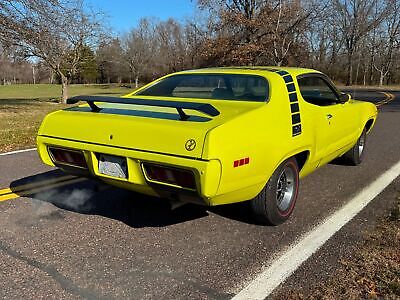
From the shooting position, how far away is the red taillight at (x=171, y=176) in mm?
2898

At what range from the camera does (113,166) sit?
330 centimetres

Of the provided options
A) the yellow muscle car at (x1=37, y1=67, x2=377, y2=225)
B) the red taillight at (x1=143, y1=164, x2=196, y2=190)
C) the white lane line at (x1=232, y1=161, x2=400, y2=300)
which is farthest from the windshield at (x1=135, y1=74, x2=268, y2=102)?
the white lane line at (x1=232, y1=161, x2=400, y2=300)

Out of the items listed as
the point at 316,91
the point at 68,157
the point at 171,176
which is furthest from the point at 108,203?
the point at 316,91

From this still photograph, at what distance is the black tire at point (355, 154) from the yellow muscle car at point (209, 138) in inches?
56.6

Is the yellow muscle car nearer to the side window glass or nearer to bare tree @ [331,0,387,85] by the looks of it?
the side window glass

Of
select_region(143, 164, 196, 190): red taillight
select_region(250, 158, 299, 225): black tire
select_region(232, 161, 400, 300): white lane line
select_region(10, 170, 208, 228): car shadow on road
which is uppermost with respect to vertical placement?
select_region(143, 164, 196, 190): red taillight

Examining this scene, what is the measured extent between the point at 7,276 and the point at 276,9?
99.5 ft

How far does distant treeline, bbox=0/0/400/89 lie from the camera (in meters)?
24.4

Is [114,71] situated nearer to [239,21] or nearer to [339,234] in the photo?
[239,21]

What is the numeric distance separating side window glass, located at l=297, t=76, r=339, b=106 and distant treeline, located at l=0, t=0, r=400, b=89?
9346 mm

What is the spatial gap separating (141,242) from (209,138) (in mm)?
1169

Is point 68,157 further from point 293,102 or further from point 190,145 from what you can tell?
point 293,102

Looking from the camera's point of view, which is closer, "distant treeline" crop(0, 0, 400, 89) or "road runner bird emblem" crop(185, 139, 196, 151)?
"road runner bird emblem" crop(185, 139, 196, 151)

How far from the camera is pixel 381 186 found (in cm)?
500
